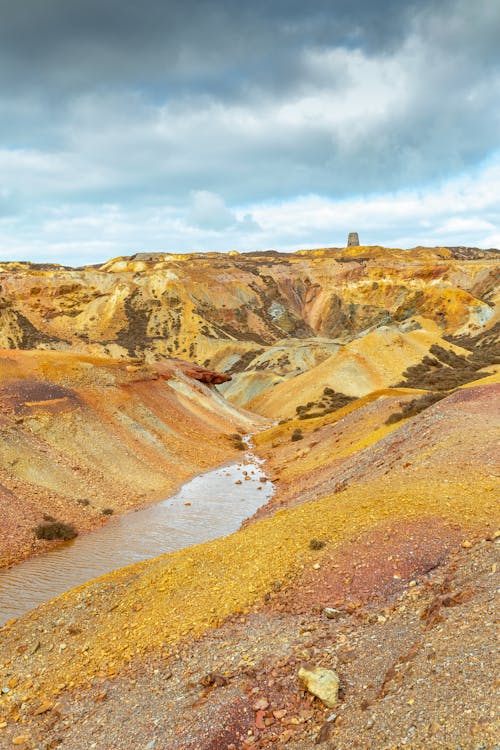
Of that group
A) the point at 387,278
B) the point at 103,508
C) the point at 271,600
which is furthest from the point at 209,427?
the point at 387,278

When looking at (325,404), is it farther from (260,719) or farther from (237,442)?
(260,719)

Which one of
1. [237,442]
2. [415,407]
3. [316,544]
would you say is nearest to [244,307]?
[237,442]

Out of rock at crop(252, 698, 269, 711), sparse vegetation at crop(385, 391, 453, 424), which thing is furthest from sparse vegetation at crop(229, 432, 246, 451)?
rock at crop(252, 698, 269, 711)

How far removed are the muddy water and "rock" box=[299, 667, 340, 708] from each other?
10889 mm

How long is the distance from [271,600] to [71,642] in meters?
4.90

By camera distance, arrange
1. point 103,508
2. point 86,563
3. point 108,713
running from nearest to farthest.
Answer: point 108,713 → point 86,563 → point 103,508

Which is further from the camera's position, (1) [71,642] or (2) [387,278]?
(2) [387,278]

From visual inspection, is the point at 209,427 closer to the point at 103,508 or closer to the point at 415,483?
the point at 103,508

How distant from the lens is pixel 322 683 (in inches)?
307

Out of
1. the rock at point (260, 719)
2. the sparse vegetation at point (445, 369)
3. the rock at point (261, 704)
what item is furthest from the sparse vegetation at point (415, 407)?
the rock at point (260, 719)

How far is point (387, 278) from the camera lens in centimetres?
12169

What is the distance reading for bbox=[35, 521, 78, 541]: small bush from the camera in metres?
21.9

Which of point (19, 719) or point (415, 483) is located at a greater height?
point (415, 483)

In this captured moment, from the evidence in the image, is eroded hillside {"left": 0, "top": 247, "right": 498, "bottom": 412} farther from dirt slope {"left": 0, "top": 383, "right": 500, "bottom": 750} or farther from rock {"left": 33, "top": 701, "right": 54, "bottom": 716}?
rock {"left": 33, "top": 701, "right": 54, "bottom": 716}
